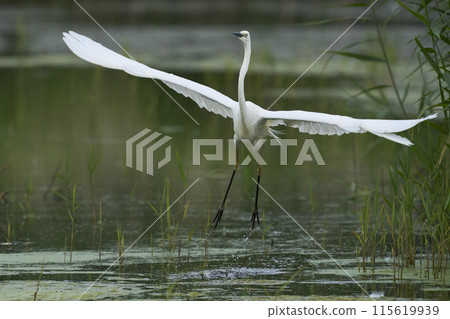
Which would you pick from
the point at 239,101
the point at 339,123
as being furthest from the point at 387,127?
the point at 239,101

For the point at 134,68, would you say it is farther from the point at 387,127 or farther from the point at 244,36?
the point at 387,127

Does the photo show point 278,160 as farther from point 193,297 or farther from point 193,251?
point 193,297

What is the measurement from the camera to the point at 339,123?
5301 mm

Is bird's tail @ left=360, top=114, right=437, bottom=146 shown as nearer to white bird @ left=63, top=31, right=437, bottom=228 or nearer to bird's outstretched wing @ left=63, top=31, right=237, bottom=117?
white bird @ left=63, top=31, right=437, bottom=228

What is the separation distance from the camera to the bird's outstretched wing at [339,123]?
16.3 ft

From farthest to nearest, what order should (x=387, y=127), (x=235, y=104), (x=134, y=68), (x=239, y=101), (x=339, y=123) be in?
(x=235, y=104) → (x=134, y=68) → (x=239, y=101) → (x=339, y=123) → (x=387, y=127)

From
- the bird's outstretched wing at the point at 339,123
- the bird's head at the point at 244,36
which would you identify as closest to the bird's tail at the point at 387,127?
the bird's outstretched wing at the point at 339,123

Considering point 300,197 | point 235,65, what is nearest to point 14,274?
point 300,197

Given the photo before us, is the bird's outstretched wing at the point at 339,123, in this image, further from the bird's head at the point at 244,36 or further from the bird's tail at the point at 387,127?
the bird's head at the point at 244,36

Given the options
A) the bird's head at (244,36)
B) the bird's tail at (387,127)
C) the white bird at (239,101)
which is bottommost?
the bird's tail at (387,127)

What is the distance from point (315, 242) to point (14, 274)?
235 centimetres

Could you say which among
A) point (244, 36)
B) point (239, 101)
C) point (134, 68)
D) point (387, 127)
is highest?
point (244, 36)

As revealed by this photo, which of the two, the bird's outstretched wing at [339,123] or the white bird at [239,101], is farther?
the white bird at [239,101]

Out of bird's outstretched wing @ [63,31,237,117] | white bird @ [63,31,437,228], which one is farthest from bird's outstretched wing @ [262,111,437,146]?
bird's outstretched wing @ [63,31,237,117]
